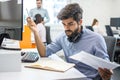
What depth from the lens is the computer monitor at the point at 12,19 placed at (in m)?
1.55

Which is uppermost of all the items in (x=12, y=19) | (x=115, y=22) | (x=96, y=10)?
(x=12, y=19)

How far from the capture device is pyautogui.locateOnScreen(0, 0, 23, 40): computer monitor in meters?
1.55

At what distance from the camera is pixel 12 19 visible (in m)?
1.58

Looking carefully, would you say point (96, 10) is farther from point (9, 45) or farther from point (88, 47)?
point (9, 45)

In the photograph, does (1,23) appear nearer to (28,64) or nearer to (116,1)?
(28,64)

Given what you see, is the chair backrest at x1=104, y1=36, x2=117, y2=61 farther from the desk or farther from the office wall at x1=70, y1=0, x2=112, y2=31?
the office wall at x1=70, y1=0, x2=112, y2=31

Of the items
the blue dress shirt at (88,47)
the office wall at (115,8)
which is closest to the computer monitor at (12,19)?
the blue dress shirt at (88,47)

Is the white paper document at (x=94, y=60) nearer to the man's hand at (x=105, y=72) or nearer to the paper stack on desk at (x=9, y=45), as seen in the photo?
the man's hand at (x=105, y=72)

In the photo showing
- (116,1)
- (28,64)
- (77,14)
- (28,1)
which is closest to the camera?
(28,64)

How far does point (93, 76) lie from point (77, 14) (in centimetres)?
50

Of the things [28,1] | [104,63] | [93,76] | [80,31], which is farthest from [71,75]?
[28,1]

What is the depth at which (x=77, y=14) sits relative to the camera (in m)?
1.70

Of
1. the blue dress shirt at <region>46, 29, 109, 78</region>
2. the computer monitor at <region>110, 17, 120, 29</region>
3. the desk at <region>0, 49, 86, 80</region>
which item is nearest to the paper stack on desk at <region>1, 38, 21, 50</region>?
the desk at <region>0, 49, 86, 80</region>

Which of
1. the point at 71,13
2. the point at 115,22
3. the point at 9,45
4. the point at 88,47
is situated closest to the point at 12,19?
the point at 9,45
